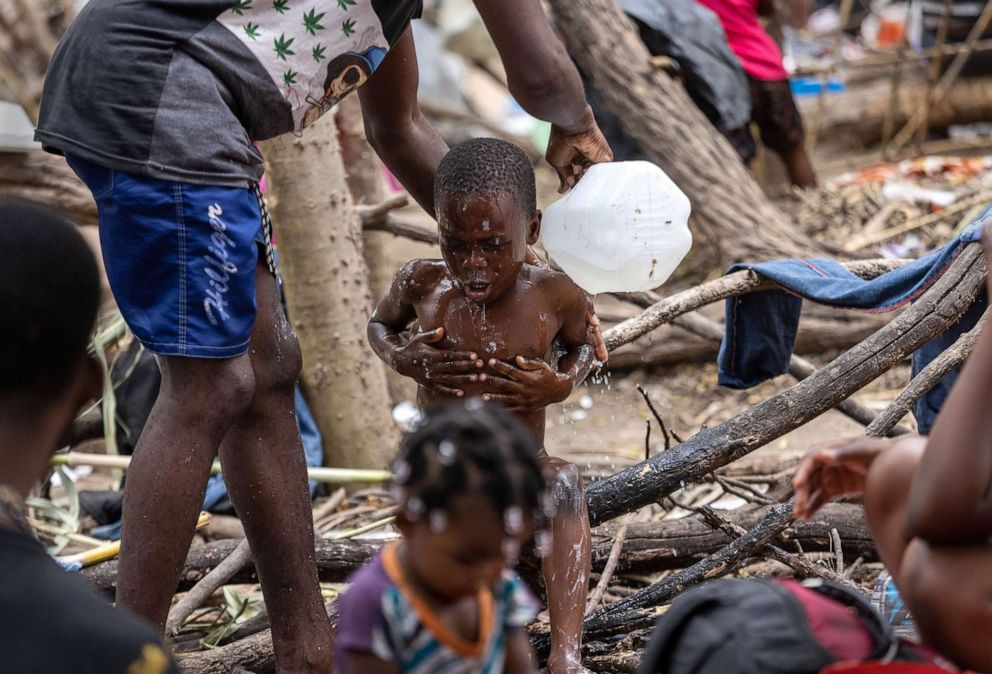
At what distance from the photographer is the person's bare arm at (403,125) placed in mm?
3098

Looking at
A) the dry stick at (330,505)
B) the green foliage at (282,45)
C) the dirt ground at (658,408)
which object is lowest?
the dirt ground at (658,408)

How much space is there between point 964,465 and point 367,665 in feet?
2.99

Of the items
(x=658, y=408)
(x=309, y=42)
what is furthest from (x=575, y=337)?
(x=658, y=408)

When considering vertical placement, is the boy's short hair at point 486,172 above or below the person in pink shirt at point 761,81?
above

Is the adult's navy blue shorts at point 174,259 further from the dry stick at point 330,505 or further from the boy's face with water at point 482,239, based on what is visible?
the dry stick at point 330,505

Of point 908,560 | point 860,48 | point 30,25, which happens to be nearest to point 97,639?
point 908,560

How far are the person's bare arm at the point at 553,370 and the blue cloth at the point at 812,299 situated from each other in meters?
0.71

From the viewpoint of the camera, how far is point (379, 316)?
3.16m

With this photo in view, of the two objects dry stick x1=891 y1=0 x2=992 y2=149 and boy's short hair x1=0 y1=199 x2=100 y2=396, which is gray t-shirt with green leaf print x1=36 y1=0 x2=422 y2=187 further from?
dry stick x1=891 y1=0 x2=992 y2=149

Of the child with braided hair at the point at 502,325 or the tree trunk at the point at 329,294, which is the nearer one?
the child with braided hair at the point at 502,325

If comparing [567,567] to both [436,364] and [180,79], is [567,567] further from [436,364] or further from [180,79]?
[180,79]

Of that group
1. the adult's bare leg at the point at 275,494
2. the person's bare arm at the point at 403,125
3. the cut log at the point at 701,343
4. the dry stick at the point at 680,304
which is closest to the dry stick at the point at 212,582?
the adult's bare leg at the point at 275,494

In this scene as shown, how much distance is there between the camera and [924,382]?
3.01 m

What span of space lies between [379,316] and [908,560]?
1.64m
